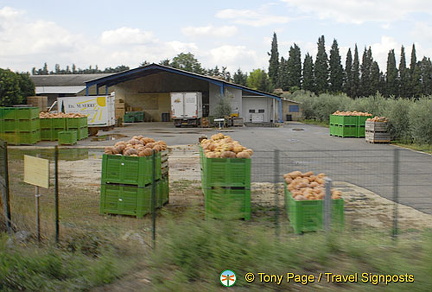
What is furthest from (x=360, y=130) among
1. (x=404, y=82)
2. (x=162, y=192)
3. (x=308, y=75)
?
(x=308, y=75)

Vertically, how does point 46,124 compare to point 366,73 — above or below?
below

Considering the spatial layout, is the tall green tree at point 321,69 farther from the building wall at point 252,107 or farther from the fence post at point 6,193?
the fence post at point 6,193

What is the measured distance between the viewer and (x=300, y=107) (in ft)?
203

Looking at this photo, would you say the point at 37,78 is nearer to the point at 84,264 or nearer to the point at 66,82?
the point at 66,82

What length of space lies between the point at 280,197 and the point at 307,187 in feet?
7.85

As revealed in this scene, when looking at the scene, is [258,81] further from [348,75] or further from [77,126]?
[77,126]

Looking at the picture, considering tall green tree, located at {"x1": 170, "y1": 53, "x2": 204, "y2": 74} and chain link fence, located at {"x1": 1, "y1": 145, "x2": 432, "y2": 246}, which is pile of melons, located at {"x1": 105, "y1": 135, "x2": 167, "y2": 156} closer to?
chain link fence, located at {"x1": 1, "y1": 145, "x2": 432, "y2": 246}

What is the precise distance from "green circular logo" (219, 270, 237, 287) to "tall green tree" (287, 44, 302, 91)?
89.0 meters

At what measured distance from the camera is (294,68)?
93.0m

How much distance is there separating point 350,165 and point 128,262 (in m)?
13.4

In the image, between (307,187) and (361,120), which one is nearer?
(307,187)

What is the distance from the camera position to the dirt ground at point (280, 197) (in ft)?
34.0

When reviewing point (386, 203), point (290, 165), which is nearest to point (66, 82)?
point (290, 165)

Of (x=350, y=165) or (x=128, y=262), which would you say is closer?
(x=128, y=262)
